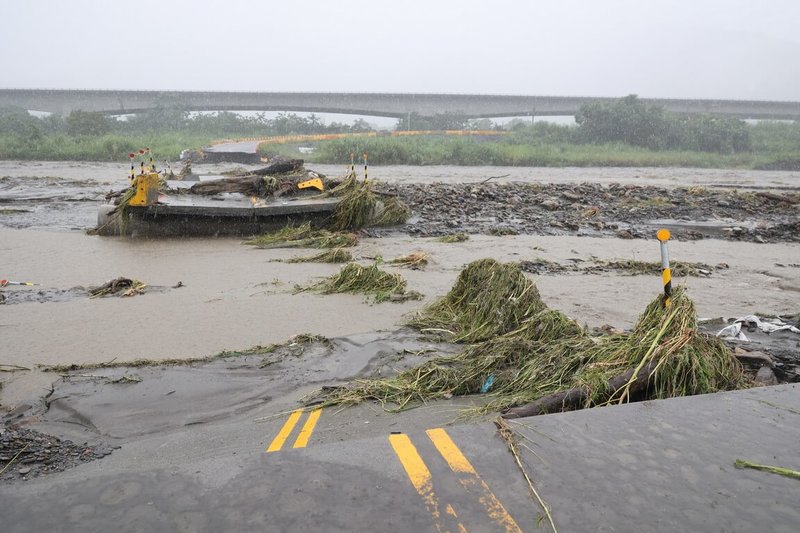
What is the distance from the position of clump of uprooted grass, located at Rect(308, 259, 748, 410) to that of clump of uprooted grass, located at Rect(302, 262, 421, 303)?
2244mm

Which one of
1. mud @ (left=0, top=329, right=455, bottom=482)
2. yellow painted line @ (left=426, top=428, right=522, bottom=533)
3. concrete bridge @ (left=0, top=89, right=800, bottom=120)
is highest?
concrete bridge @ (left=0, top=89, right=800, bottom=120)

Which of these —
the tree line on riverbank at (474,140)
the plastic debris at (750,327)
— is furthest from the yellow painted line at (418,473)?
the tree line on riverbank at (474,140)

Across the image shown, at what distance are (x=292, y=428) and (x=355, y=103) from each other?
2500 inches

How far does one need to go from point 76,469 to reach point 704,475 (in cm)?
312

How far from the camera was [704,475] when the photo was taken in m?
2.72

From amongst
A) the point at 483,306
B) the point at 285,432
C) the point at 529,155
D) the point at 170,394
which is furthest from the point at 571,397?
the point at 529,155

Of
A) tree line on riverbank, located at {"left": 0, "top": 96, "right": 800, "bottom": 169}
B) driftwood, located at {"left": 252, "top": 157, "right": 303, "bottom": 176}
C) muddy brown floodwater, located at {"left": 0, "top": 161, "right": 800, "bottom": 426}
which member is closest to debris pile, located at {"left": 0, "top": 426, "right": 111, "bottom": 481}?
muddy brown floodwater, located at {"left": 0, "top": 161, "right": 800, "bottom": 426}

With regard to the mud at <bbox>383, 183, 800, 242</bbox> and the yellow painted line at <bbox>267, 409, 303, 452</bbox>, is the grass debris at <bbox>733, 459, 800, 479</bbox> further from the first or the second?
the mud at <bbox>383, 183, 800, 242</bbox>

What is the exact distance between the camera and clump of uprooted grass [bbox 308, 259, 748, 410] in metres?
3.77

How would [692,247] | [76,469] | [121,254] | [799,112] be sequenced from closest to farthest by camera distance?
[76,469]
[121,254]
[692,247]
[799,112]

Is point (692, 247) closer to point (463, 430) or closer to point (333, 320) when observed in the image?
point (333, 320)

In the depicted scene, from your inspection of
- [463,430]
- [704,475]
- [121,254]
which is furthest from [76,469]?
[121,254]

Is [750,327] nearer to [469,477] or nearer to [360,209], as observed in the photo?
[469,477]

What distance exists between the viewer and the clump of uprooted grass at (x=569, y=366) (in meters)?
3.77
